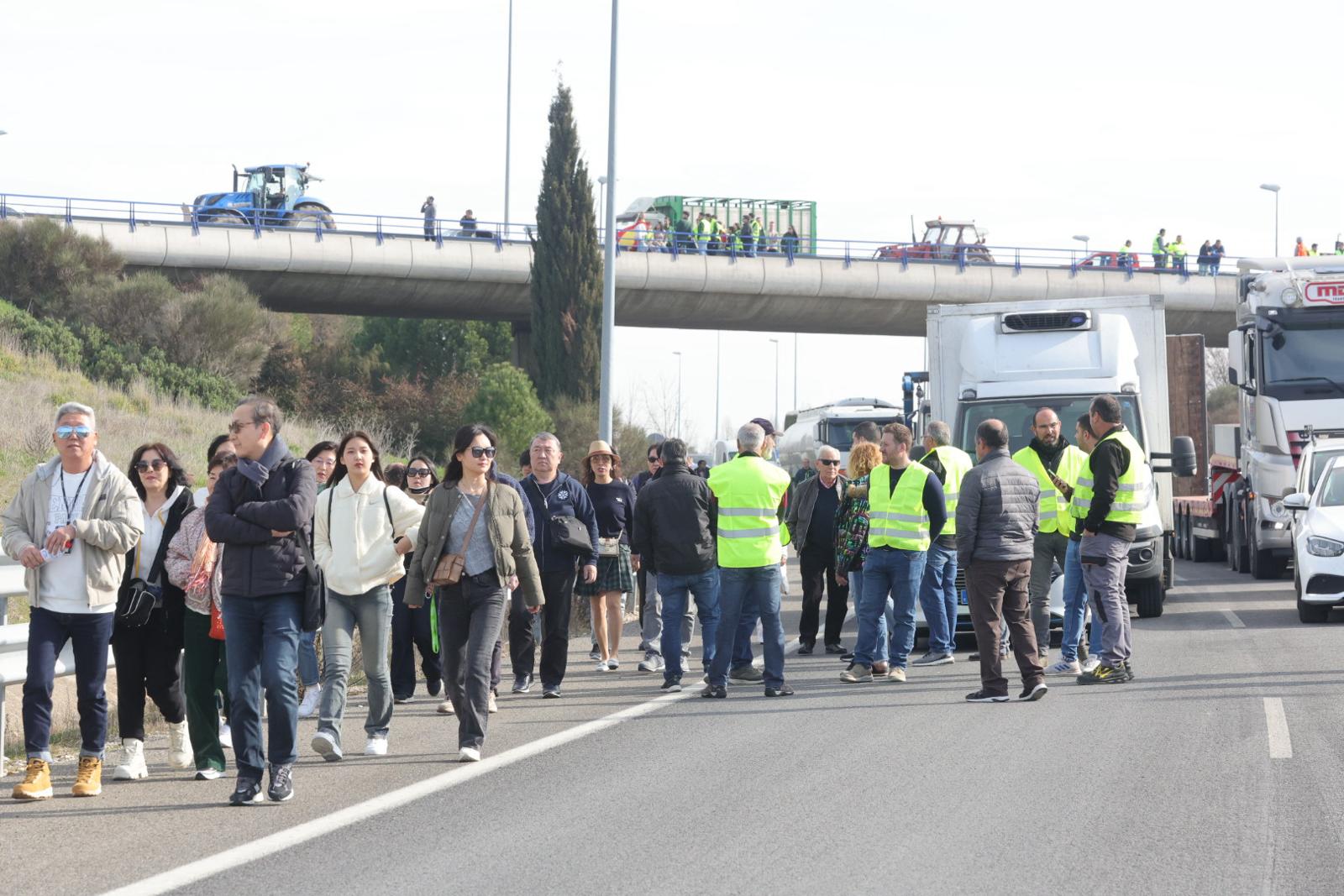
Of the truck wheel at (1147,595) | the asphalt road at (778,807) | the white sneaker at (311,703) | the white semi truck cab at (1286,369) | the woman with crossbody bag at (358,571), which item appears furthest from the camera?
the white semi truck cab at (1286,369)

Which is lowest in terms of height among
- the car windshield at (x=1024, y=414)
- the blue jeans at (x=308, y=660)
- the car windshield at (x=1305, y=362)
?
the blue jeans at (x=308, y=660)

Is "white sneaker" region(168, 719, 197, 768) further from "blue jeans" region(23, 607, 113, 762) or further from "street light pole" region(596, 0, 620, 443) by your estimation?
"street light pole" region(596, 0, 620, 443)

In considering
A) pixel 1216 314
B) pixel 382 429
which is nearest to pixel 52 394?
pixel 382 429

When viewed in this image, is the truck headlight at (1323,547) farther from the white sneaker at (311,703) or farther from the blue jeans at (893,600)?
the white sneaker at (311,703)

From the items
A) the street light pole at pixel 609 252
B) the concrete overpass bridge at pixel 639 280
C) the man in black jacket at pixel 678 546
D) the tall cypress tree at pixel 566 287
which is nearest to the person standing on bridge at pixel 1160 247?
the concrete overpass bridge at pixel 639 280

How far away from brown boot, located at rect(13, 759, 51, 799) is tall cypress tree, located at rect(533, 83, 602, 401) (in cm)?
4359

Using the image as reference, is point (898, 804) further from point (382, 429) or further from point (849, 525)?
point (382, 429)

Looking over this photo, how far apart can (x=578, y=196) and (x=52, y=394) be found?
1969cm

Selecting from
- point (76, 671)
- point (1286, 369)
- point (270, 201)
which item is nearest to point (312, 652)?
point (76, 671)

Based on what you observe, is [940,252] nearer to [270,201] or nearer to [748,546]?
[270,201]

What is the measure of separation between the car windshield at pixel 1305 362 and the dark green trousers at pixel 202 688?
1603 centimetres

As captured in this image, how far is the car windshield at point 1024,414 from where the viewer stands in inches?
699

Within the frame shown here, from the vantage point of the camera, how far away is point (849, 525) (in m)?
13.9

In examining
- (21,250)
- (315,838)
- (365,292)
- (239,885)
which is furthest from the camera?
(365,292)
